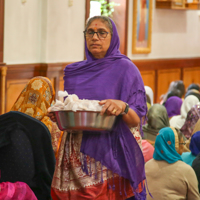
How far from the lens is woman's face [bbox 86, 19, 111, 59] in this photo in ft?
6.62

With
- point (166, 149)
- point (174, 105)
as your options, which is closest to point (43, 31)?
point (174, 105)

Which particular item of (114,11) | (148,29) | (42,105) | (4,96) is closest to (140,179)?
(42,105)

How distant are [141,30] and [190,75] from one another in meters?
2.60

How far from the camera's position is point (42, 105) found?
320 cm

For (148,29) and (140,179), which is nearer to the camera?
(140,179)

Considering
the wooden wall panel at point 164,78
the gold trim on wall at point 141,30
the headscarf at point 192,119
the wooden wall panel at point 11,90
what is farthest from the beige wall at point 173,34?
the headscarf at point 192,119

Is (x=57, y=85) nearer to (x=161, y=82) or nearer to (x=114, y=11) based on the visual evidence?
(x=114, y=11)

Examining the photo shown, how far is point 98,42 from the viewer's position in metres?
2.02

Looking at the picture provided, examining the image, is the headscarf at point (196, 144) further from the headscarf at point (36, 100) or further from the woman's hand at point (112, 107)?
the woman's hand at point (112, 107)

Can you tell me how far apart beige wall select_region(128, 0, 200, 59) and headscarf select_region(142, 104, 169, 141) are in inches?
164

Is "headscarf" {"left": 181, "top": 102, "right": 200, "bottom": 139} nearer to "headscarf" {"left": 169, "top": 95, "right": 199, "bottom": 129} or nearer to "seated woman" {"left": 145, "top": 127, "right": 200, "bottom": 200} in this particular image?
"headscarf" {"left": 169, "top": 95, "right": 199, "bottom": 129}

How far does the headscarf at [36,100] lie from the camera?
3189 mm

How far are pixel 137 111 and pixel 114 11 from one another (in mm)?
6829

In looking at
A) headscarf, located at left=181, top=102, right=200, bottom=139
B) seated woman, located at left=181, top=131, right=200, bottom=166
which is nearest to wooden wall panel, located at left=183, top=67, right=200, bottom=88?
headscarf, located at left=181, top=102, right=200, bottom=139
